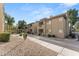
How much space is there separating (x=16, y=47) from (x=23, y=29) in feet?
1.45

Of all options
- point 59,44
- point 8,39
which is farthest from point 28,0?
point 59,44

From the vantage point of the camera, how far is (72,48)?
430cm

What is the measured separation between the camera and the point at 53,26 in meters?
4.25

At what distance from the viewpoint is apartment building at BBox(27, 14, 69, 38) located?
4160 mm

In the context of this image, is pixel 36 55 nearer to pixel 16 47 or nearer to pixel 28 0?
pixel 16 47

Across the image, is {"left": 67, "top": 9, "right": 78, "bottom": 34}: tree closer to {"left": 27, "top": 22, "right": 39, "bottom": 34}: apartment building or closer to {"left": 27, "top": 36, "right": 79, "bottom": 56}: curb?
{"left": 27, "top": 36, "right": 79, "bottom": 56}: curb

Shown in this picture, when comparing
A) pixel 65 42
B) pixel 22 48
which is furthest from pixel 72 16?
pixel 22 48

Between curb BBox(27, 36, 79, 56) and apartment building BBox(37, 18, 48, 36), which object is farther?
apartment building BBox(37, 18, 48, 36)

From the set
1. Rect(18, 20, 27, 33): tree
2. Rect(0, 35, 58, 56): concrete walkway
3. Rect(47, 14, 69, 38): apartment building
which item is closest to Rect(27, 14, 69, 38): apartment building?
Rect(47, 14, 69, 38): apartment building

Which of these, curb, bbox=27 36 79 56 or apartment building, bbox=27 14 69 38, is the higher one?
apartment building, bbox=27 14 69 38

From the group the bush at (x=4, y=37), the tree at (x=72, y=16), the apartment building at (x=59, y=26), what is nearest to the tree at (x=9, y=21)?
the bush at (x=4, y=37)

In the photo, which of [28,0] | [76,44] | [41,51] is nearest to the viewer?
[28,0]

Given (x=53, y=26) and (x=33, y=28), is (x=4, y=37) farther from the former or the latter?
(x=53, y=26)

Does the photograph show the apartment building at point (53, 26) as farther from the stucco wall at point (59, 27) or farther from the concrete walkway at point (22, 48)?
the concrete walkway at point (22, 48)
